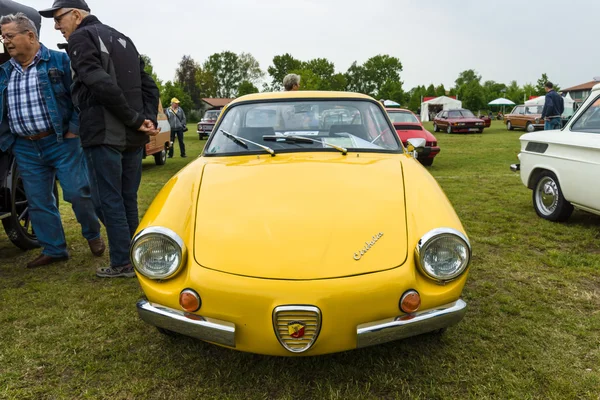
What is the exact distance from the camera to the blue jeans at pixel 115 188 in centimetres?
340

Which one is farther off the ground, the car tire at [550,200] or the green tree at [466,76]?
the green tree at [466,76]

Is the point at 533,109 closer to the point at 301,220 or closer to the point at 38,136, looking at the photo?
the point at 38,136

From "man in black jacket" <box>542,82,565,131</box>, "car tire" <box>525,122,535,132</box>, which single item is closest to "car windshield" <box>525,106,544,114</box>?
"car tire" <box>525,122,535,132</box>

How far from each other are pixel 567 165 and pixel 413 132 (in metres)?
6.23

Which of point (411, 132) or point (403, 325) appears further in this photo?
point (411, 132)

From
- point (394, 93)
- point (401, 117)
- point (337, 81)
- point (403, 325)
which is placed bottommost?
point (403, 325)

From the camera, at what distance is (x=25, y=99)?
3754 millimetres

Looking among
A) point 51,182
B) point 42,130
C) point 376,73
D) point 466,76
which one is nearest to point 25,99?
point 42,130

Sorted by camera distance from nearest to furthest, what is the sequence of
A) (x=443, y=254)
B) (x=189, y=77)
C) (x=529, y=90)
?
(x=443, y=254), (x=529, y=90), (x=189, y=77)

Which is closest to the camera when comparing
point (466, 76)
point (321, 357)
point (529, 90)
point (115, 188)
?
point (321, 357)

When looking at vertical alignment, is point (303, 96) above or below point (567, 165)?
above

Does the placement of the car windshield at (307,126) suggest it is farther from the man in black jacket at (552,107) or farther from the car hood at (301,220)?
the man in black jacket at (552,107)

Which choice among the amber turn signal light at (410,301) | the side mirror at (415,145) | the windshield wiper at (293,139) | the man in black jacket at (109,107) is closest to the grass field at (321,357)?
the amber turn signal light at (410,301)

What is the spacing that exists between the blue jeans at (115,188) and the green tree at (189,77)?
94.7 meters
